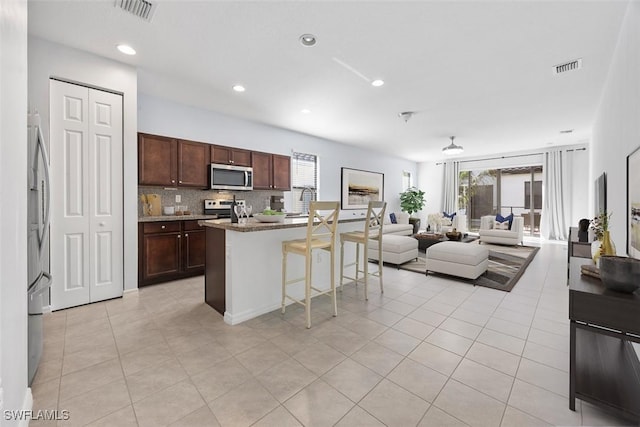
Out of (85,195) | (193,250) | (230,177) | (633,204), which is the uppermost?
(230,177)

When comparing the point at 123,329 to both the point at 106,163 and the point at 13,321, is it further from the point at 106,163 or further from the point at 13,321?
the point at 106,163

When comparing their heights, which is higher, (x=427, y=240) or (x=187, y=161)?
(x=187, y=161)

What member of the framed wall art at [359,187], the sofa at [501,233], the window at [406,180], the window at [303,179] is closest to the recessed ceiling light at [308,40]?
the window at [303,179]

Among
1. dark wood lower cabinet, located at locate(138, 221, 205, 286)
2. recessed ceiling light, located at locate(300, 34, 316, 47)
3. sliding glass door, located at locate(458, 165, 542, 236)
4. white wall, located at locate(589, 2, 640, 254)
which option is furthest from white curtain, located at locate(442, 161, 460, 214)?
dark wood lower cabinet, located at locate(138, 221, 205, 286)

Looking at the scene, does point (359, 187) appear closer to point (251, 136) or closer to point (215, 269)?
point (251, 136)

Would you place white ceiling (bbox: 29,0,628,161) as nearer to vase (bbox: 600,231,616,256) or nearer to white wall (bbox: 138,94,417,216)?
white wall (bbox: 138,94,417,216)

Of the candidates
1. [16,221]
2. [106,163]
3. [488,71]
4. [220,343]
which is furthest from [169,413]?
[488,71]

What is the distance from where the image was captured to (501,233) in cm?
688

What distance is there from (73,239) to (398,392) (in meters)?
3.46

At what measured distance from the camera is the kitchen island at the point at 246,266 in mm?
2617

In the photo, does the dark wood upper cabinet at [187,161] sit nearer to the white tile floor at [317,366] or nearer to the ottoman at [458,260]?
the white tile floor at [317,366]

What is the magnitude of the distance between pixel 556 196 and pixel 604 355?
755 centimetres

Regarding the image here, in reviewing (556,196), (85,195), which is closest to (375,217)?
(85,195)

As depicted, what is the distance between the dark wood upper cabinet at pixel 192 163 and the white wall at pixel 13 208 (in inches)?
107
